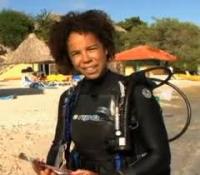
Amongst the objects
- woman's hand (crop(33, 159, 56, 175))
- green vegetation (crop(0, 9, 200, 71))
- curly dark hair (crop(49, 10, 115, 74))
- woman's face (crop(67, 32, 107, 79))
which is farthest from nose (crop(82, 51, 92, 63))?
green vegetation (crop(0, 9, 200, 71))

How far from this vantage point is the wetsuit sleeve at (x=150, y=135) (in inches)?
100

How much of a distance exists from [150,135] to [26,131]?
1319cm

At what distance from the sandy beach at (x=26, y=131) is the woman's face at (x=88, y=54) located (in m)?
6.79

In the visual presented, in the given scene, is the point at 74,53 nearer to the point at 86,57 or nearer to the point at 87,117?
the point at 86,57

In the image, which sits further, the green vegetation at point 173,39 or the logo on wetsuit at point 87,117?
the green vegetation at point 173,39

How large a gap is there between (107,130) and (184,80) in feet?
146

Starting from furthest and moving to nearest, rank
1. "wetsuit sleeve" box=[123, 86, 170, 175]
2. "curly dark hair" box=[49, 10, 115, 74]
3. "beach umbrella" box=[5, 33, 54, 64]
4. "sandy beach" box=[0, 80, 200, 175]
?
"beach umbrella" box=[5, 33, 54, 64] < "sandy beach" box=[0, 80, 200, 175] < "curly dark hair" box=[49, 10, 115, 74] < "wetsuit sleeve" box=[123, 86, 170, 175]

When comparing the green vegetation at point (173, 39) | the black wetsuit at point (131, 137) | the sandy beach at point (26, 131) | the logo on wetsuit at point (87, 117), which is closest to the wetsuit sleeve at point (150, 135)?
the black wetsuit at point (131, 137)

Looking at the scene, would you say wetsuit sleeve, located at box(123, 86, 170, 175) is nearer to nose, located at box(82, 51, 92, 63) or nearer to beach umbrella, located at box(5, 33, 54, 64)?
nose, located at box(82, 51, 92, 63)

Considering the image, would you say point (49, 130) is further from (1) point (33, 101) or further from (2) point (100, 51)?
(2) point (100, 51)

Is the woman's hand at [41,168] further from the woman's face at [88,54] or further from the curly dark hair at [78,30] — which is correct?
the curly dark hair at [78,30]

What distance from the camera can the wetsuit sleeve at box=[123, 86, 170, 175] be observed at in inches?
100

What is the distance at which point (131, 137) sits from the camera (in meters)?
2.59

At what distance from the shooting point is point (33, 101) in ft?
84.5
